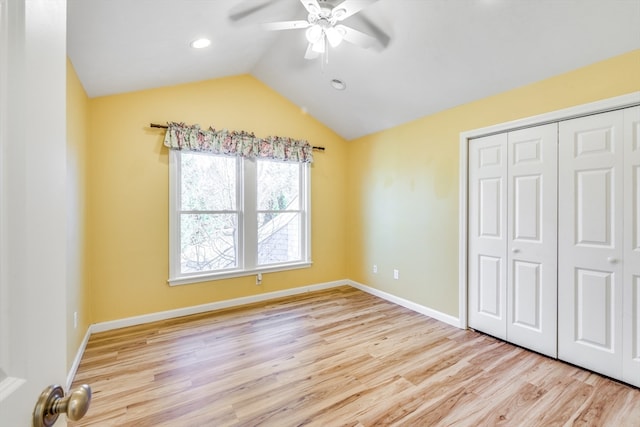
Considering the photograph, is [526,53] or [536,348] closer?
[526,53]

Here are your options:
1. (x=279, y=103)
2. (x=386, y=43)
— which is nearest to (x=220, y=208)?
(x=279, y=103)

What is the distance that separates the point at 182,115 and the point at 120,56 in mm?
1010

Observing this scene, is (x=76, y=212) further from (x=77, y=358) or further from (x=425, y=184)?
(x=425, y=184)

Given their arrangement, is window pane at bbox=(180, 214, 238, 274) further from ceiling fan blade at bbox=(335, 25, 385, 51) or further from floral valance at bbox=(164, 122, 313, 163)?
ceiling fan blade at bbox=(335, 25, 385, 51)

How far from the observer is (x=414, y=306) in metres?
3.56

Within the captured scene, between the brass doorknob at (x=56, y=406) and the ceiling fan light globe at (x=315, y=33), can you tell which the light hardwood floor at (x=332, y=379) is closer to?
the brass doorknob at (x=56, y=406)

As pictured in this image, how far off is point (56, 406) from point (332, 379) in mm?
1962

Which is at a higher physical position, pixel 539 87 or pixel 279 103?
pixel 279 103

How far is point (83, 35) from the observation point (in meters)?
2.00

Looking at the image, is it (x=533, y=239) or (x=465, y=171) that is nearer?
(x=533, y=239)

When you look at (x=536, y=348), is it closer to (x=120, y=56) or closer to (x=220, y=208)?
(x=220, y=208)

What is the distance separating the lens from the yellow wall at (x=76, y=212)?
7.25 feet

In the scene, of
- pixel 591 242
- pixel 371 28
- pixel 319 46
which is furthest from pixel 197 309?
pixel 591 242

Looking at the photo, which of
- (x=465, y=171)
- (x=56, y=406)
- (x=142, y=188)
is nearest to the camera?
(x=56, y=406)
